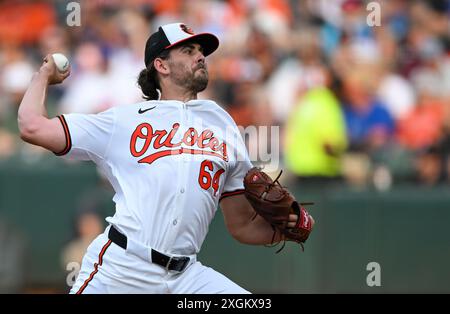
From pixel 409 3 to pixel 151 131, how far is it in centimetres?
805

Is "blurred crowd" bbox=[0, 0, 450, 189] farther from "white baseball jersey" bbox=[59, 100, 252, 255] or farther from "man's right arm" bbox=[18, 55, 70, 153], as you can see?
"man's right arm" bbox=[18, 55, 70, 153]

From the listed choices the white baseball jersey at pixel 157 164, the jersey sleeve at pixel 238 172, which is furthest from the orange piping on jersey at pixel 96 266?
the jersey sleeve at pixel 238 172

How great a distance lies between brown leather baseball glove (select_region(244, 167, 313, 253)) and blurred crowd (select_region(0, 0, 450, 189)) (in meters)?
4.31

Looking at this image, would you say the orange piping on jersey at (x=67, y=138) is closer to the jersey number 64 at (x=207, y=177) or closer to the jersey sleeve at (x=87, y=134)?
the jersey sleeve at (x=87, y=134)

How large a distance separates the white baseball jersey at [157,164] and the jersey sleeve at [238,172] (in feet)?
0.39

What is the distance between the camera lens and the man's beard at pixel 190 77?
5.66 meters

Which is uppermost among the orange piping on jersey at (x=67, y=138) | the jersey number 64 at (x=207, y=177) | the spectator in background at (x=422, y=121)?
the spectator in background at (x=422, y=121)

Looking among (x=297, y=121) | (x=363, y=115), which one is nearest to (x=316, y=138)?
(x=297, y=121)

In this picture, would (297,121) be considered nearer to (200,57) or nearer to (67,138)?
(200,57)

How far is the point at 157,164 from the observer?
5363mm

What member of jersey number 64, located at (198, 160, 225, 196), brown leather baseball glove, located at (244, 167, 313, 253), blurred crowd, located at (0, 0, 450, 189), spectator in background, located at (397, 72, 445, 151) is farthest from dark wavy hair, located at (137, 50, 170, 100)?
spectator in background, located at (397, 72, 445, 151)

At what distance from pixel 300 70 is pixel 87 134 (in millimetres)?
6367

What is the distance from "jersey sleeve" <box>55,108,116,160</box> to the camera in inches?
208
